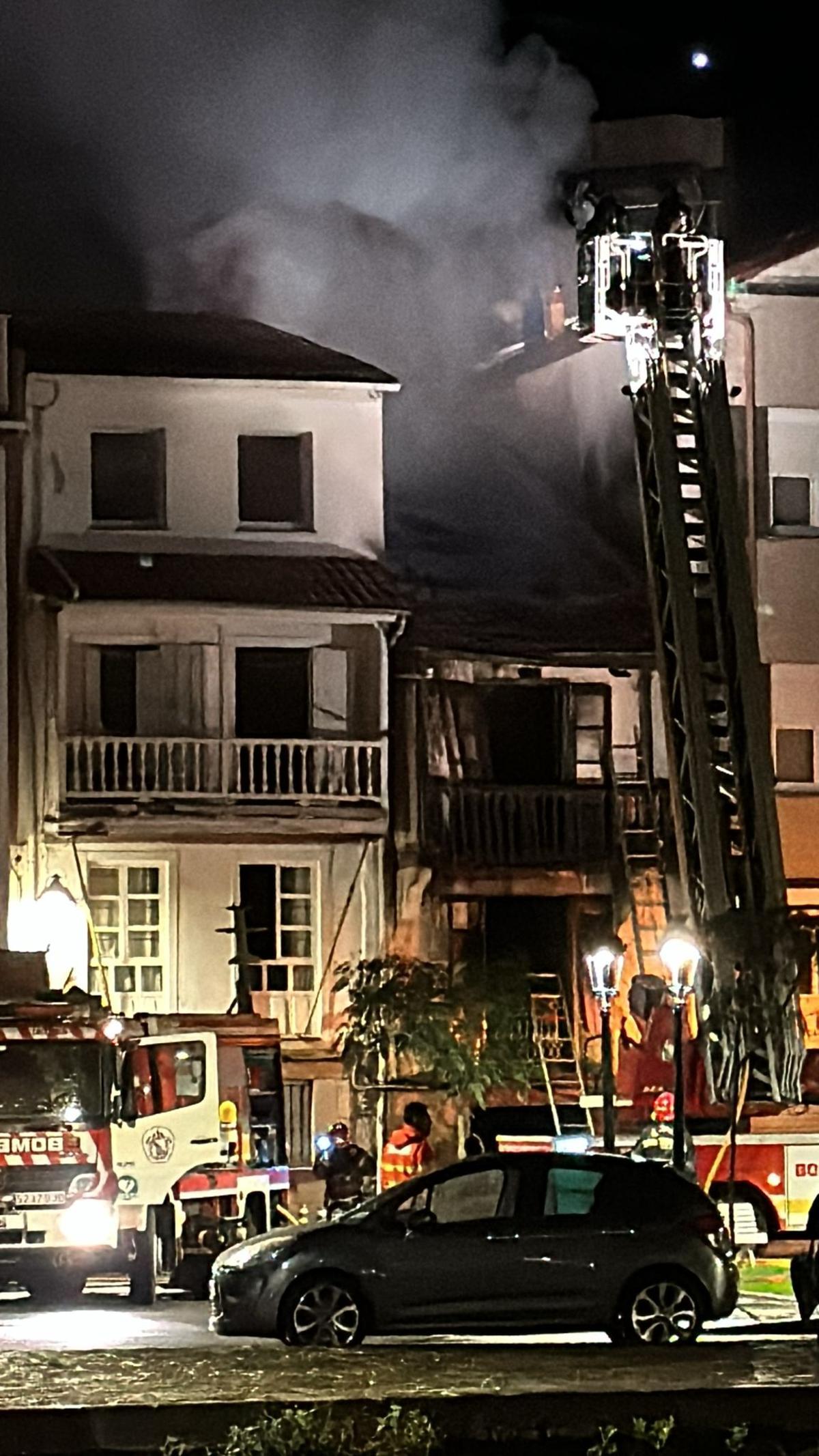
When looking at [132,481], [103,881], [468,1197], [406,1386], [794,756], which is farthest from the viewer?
[794,756]

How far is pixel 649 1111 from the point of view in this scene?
3234 cm

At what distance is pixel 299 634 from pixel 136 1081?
12.0 meters

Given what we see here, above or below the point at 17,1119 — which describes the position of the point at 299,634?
above

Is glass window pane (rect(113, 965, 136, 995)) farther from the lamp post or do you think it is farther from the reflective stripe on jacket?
the lamp post

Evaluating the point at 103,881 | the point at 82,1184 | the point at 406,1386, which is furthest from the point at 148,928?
the point at 406,1386

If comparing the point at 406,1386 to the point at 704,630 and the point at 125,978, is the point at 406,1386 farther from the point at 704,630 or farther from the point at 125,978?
the point at 125,978

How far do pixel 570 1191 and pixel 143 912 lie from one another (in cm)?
1742

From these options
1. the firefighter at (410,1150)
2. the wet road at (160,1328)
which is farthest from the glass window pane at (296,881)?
the wet road at (160,1328)

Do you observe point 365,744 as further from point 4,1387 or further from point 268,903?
point 4,1387

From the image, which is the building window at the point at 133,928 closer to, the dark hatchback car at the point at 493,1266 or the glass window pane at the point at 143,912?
the glass window pane at the point at 143,912

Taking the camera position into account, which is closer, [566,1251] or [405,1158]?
[566,1251]

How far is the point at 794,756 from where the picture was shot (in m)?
39.5

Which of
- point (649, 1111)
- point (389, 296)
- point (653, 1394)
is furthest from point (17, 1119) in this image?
point (389, 296)

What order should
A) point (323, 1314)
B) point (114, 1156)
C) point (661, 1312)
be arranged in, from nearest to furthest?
point (323, 1314), point (661, 1312), point (114, 1156)
